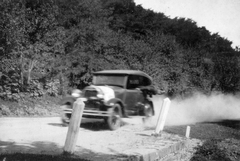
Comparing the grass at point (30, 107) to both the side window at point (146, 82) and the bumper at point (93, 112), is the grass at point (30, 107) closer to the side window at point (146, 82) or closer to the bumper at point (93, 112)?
the bumper at point (93, 112)

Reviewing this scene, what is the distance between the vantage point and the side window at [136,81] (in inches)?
386

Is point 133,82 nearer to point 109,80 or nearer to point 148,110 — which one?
point 109,80

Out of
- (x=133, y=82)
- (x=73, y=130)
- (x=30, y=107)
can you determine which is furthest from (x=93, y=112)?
(x=30, y=107)

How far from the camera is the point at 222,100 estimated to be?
31672mm

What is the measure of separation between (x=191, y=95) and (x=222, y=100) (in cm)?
739

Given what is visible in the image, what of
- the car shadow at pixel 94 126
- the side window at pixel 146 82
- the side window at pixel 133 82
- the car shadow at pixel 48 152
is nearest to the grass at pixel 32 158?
the car shadow at pixel 48 152

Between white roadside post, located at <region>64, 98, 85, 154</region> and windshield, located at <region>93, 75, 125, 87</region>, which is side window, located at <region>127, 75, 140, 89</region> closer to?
windshield, located at <region>93, 75, 125, 87</region>

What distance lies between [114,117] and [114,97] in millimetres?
686

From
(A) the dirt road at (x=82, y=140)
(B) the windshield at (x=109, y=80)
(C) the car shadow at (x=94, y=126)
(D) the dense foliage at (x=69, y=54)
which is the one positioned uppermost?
(D) the dense foliage at (x=69, y=54)

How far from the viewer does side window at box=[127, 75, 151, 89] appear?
32.2 ft

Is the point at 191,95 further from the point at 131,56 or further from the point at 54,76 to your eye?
the point at 54,76

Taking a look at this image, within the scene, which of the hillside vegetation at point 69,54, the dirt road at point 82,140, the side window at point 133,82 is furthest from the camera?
the hillside vegetation at point 69,54

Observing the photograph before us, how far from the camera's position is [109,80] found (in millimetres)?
9766

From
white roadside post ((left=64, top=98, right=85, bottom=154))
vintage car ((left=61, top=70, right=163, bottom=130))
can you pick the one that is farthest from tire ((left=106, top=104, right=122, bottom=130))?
white roadside post ((left=64, top=98, right=85, bottom=154))
